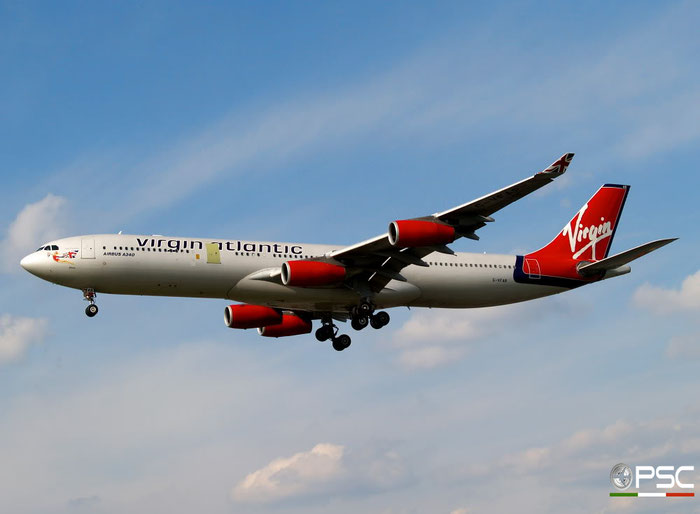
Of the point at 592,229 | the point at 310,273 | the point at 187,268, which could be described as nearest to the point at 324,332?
the point at 310,273

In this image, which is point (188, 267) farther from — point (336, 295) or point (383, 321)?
point (383, 321)

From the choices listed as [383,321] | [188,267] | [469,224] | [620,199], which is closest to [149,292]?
[188,267]

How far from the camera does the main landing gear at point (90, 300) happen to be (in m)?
45.6

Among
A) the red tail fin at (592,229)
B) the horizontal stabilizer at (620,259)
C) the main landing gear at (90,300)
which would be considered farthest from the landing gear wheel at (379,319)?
the main landing gear at (90,300)

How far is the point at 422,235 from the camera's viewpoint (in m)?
41.9

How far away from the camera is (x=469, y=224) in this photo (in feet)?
140

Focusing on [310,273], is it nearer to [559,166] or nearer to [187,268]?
[187,268]

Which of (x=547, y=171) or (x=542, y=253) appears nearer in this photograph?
(x=547, y=171)

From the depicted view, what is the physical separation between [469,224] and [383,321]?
892cm

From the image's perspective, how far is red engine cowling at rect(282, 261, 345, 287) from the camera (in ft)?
147

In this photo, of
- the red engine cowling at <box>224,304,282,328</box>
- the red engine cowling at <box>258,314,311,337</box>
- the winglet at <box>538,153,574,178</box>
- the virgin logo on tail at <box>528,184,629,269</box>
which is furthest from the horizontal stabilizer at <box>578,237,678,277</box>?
the red engine cowling at <box>224,304,282,328</box>

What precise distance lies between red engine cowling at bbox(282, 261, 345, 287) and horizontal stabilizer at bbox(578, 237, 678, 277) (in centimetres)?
1402

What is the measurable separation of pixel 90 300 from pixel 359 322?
13215mm

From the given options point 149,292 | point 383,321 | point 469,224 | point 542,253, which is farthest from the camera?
point 542,253
